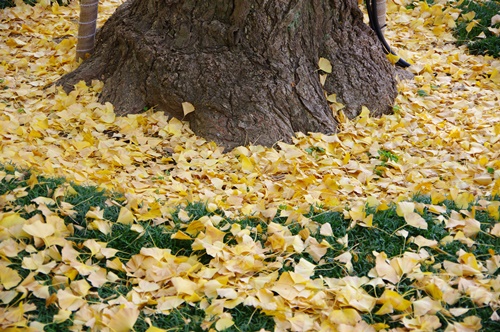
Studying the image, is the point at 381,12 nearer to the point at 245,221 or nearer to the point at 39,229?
the point at 245,221

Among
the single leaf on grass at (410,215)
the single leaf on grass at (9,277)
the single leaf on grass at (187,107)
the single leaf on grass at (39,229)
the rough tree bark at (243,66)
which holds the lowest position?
the single leaf on grass at (9,277)

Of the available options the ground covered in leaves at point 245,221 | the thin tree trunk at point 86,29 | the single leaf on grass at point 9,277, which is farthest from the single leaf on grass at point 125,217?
the thin tree trunk at point 86,29

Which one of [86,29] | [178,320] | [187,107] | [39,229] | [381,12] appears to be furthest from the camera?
[381,12]

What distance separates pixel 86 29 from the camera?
4.85m

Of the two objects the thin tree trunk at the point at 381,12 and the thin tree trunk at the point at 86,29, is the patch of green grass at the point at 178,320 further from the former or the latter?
the thin tree trunk at the point at 381,12

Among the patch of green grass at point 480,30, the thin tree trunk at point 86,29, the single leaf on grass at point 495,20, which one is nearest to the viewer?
the thin tree trunk at point 86,29

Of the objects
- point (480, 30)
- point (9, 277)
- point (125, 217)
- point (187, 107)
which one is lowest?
point (9, 277)

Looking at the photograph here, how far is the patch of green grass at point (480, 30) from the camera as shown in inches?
223

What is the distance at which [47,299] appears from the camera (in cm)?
267

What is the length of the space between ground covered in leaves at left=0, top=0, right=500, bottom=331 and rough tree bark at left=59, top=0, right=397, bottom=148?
123 mm

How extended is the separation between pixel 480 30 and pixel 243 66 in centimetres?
279

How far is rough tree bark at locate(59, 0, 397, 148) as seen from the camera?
4.05 meters

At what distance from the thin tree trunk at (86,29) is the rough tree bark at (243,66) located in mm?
514

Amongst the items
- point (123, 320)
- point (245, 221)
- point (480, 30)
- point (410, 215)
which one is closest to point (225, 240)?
point (245, 221)
